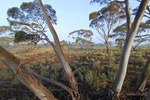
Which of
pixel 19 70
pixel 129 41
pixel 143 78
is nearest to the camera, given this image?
pixel 19 70

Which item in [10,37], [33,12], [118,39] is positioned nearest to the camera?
[33,12]

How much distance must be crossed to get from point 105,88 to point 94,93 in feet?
1.63

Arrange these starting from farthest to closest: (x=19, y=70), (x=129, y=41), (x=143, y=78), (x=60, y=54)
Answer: (x=143, y=78)
(x=129, y=41)
(x=60, y=54)
(x=19, y=70)

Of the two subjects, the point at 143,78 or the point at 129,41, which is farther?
the point at 143,78

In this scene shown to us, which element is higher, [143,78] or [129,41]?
[129,41]

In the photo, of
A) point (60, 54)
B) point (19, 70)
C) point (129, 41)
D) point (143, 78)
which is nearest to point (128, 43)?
point (129, 41)

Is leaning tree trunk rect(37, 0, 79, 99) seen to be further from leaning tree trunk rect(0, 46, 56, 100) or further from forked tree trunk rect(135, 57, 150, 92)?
forked tree trunk rect(135, 57, 150, 92)

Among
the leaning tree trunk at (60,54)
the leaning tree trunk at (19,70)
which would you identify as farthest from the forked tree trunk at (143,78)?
the leaning tree trunk at (19,70)

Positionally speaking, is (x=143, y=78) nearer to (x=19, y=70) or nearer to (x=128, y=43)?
(x=128, y=43)

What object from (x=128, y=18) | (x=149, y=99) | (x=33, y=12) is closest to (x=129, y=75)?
(x=128, y=18)

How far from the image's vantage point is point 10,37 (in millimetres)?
38938

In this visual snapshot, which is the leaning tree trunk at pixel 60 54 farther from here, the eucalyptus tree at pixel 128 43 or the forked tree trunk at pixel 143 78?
the forked tree trunk at pixel 143 78

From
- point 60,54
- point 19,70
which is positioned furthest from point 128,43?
point 19,70

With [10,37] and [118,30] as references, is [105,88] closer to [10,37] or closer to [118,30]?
[118,30]
